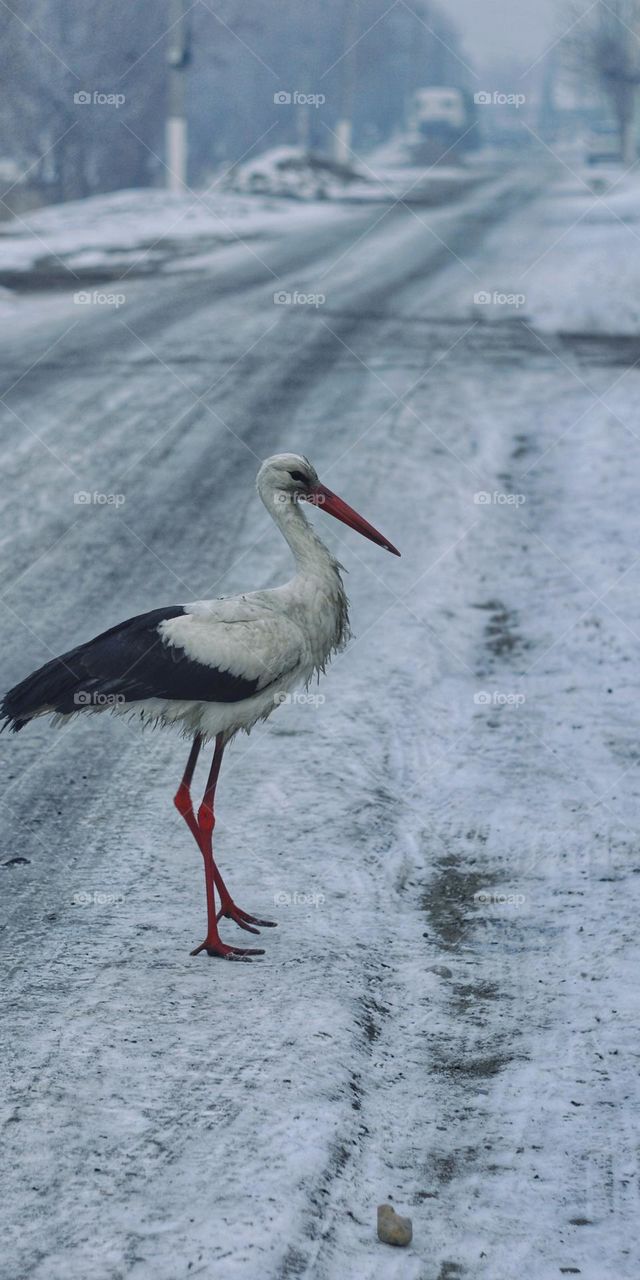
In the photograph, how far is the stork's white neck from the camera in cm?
587

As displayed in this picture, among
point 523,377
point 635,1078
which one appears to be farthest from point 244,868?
point 523,377

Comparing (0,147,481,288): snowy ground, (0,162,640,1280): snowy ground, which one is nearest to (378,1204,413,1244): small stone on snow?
(0,162,640,1280): snowy ground

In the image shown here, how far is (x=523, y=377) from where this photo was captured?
15.3 m

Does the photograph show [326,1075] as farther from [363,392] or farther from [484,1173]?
[363,392]

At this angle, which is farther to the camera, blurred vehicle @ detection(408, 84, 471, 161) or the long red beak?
blurred vehicle @ detection(408, 84, 471, 161)

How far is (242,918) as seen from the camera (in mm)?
5816

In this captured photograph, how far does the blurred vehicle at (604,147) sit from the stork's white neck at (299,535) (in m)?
55.1

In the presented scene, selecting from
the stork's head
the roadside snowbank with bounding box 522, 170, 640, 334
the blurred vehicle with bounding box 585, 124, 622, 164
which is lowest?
the blurred vehicle with bounding box 585, 124, 622, 164

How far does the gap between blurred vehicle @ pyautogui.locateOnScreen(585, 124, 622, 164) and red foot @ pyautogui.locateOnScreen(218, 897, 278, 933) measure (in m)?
55.9

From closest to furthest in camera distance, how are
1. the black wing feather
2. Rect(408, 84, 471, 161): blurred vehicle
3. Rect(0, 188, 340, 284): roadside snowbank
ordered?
the black wing feather, Rect(0, 188, 340, 284): roadside snowbank, Rect(408, 84, 471, 161): blurred vehicle

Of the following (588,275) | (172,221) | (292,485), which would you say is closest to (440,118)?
(172,221)

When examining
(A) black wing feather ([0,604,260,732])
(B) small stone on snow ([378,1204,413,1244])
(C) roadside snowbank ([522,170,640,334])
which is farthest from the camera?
(C) roadside snowbank ([522,170,640,334])

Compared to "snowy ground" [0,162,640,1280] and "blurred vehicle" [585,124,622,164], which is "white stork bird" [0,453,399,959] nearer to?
"snowy ground" [0,162,640,1280]

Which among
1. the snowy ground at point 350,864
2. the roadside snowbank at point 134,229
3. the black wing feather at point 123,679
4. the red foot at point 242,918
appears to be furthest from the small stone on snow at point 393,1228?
the roadside snowbank at point 134,229
